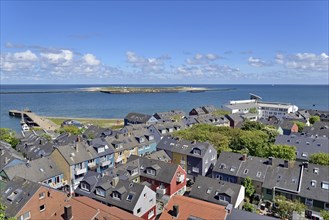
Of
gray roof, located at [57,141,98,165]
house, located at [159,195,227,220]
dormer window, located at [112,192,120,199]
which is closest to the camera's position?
house, located at [159,195,227,220]

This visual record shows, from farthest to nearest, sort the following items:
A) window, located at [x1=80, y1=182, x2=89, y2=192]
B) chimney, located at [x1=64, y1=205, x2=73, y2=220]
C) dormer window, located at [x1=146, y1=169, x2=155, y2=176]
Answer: dormer window, located at [x1=146, y1=169, x2=155, y2=176] < window, located at [x1=80, y1=182, x2=89, y2=192] < chimney, located at [x1=64, y1=205, x2=73, y2=220]

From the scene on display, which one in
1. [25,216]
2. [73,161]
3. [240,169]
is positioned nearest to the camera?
[25,216]

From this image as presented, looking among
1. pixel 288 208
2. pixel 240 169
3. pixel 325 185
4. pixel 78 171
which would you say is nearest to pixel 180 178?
pixel 240 169

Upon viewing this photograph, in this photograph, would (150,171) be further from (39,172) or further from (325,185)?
(325,185)

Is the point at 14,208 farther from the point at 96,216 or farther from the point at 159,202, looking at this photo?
the point at 159,202

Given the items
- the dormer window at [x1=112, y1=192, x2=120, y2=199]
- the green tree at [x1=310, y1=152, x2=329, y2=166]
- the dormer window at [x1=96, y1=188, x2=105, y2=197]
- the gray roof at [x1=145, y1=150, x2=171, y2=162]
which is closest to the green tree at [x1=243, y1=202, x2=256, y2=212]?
the green tree at [x1=310, y1=152, x2=329, y2=166]

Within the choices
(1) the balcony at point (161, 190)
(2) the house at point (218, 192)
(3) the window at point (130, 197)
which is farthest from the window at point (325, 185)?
(3) the window at point (130, 197)

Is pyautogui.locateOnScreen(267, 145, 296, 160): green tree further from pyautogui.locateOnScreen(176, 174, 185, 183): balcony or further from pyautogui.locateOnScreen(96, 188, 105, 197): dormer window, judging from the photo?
pyautogui.locateOnScreen(96, 188, 105, 197): dormer window
